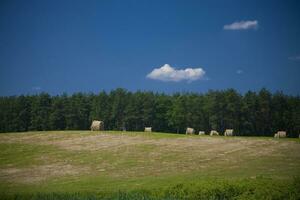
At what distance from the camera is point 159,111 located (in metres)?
130

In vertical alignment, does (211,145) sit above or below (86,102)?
below

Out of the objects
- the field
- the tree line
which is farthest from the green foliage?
the tree line

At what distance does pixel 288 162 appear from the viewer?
38594 millimetres

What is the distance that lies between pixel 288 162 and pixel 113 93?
10264 cm

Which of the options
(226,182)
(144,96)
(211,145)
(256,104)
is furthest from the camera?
(144,96)

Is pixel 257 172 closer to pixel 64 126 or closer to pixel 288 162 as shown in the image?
pixel 288 162

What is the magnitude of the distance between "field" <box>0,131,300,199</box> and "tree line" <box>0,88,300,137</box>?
56.8 m


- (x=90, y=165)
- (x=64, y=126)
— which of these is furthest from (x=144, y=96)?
(x=90, y=165)

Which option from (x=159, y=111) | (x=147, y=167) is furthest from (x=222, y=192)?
(x=159, y=111)

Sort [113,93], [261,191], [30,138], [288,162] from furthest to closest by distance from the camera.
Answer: [113,93] < [30,138] < [288,162] < [261,191]

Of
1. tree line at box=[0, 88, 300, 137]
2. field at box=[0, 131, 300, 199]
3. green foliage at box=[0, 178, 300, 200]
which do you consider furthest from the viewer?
tree line at box=[0, 88, 300, 137]

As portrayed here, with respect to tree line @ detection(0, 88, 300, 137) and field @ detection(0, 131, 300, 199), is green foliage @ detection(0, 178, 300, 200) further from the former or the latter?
tree line @ detection(0, 88, 300, 137)

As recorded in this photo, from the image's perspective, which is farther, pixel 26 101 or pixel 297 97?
pixel 26 101

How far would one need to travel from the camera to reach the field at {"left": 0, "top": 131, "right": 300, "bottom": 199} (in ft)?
70.4
